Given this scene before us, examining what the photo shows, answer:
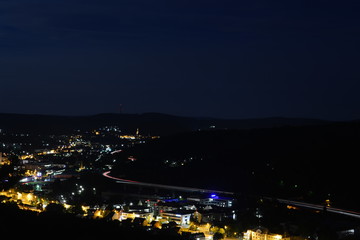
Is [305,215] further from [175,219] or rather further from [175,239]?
[175,239]

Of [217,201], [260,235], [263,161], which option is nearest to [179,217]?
[260,235]

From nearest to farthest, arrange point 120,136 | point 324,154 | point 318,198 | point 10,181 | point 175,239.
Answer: point 10,181 < point 175,239 < point 318,198 < point 324,154 < point 120,136

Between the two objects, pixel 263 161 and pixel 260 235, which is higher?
pixel 263 161

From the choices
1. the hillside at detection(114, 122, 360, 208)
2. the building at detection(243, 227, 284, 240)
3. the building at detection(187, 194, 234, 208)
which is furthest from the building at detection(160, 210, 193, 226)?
the hillside at detection(114, 122, 360, 208)

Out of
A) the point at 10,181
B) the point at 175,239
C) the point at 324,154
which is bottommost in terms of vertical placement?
the point at 175,239

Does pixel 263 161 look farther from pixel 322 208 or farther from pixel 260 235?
pixel 260 235

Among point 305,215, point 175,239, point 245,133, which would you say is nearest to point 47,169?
point 245,133

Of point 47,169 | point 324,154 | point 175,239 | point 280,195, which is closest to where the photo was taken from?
point 175,239

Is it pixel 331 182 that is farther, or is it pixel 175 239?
pixel 331 182

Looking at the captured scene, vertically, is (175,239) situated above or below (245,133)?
below

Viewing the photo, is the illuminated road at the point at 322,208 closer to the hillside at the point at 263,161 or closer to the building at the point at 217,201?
the hillside at the point at 263,161

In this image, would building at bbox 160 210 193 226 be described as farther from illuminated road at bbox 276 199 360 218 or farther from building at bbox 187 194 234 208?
illuminated road at bbox 276 199 360 218
